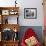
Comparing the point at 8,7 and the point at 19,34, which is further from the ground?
the point at 8,7

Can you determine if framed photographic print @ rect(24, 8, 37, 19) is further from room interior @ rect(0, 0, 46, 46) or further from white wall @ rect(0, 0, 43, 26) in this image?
white wall @ rect(0, 0, 43, 26)

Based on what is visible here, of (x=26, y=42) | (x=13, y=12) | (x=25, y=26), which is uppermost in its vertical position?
(x=13, y=12)

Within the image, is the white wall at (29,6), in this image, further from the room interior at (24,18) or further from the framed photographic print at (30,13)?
the framed photographic print at (30,13)

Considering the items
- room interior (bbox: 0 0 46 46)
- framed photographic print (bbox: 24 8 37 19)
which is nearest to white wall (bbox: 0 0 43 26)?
room interior (bbox: 0 0 46 46)

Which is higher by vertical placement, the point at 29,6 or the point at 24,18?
the point at 29,6

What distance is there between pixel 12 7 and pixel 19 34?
3.29 ft

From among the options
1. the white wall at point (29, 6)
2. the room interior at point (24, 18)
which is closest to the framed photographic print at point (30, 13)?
the room interior at point (24, 18)

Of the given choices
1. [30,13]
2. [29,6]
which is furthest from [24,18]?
[29,6]

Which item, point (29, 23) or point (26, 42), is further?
point (29, 23)

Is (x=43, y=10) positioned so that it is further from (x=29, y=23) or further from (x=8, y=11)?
(x=8, y=11)

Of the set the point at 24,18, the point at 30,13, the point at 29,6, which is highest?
the point at 29,6

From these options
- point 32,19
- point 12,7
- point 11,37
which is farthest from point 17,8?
point 11,37

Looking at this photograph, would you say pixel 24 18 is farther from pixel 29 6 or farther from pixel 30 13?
pixel 29 6

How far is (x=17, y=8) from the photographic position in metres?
5.70
